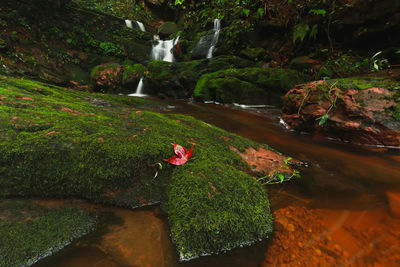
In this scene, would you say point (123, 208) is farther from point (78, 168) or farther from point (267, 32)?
point (267, 32)

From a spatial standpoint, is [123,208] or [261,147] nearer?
[123,208]

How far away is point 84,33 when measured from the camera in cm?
1324

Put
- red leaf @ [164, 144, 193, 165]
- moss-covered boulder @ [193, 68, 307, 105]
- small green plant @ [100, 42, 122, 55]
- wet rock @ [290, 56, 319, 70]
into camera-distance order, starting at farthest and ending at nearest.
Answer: small green plant @ [100, 42, 122, 55] → wet rock @ [290, 56, 319, 70] → moss-covered boulder @ [193, 68, 307, 105] → red leaf @ [164, 144, 193, 165]

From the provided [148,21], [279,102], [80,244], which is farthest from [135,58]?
[80,244]

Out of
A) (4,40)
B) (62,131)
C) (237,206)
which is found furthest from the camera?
(4,40)

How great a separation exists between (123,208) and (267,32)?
442 inches

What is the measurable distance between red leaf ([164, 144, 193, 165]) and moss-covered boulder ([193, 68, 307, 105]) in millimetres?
5930

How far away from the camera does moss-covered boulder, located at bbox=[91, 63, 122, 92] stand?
10453 mm

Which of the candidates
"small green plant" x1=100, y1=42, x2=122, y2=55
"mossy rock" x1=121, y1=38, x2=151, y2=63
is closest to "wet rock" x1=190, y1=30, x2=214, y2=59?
"mossy rock" x1=121, y1=38, x2=151, y2=63

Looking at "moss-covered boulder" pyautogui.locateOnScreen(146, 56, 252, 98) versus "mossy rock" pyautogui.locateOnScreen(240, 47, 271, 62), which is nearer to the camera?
"moss-covered boulder" pyautogui.locateOnScreen(146, 56, 252, 98)

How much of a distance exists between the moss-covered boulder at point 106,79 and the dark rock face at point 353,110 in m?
9.91

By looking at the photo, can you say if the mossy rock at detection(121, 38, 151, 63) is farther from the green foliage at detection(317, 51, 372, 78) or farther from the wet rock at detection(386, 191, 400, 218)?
the wet rock at detection(386, 191, 400, 218)

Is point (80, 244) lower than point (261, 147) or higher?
lower

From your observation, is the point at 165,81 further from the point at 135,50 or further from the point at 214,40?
the point at 135,50
